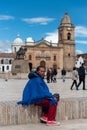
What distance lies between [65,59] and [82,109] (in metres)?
96.8

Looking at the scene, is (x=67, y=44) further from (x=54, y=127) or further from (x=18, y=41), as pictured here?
(x=54, y=127)

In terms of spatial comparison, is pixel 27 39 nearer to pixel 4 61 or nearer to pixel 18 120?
pixel 4 61

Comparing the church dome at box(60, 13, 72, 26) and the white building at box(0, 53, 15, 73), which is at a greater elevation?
the church dome at box(60, 13, 72, 26)

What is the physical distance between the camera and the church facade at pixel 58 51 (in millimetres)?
104250

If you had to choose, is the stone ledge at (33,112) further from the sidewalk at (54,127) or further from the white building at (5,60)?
the white building at (5,60)

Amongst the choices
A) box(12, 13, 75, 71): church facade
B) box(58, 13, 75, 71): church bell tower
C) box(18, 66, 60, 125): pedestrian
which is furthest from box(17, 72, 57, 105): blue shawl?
box(58, 13, 75, 71): church bell tower

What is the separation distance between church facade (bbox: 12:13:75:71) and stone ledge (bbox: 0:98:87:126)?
94.8m

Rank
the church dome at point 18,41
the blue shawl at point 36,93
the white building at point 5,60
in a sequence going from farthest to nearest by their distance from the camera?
the church dome at point 18,41 → the white building at point 5,60 → the blue shawl at point 36,93

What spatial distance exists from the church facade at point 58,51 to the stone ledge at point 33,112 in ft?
311

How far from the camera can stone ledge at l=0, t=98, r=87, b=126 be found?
25.1 feet

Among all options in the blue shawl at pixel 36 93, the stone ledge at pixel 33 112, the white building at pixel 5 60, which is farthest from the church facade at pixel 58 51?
the blue shawl at pixel 36 93

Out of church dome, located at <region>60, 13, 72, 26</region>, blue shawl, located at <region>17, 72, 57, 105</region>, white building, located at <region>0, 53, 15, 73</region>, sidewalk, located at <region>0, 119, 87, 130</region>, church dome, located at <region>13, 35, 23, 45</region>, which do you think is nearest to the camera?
sidewalk, located at <region>0, 119, 87, 130</region>

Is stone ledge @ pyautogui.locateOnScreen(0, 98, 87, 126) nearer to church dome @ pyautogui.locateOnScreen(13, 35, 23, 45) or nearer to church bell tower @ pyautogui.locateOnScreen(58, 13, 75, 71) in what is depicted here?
church bell tower @ pyautogui.locateOnScreen(58, 13, 75, 71)

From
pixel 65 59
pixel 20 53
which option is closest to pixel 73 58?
pixel 65 59
